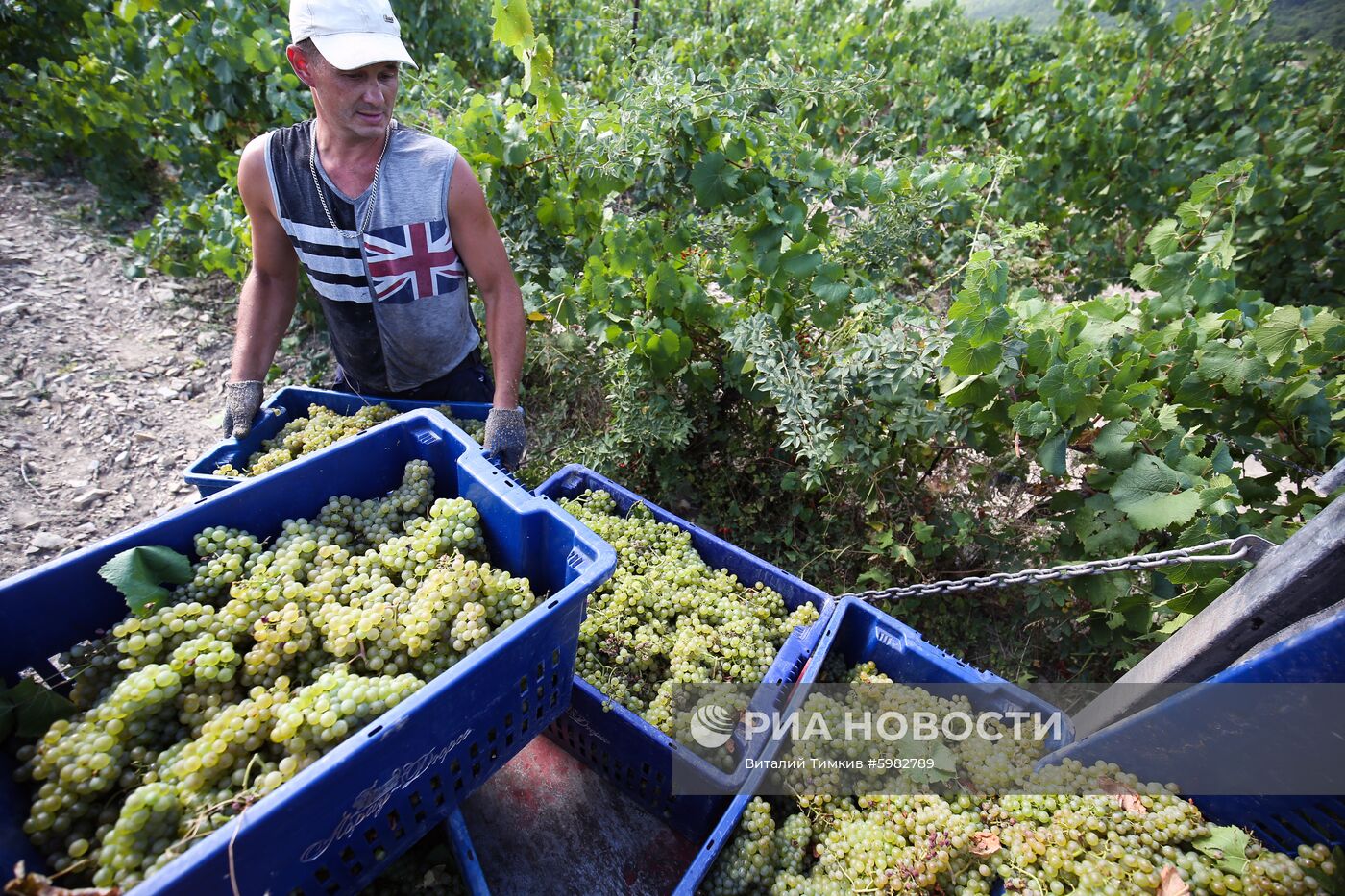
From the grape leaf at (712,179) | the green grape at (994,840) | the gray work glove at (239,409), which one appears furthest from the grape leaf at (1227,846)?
the gray work glove at (239,409)

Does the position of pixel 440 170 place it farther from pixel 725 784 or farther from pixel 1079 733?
pixel 1079 733

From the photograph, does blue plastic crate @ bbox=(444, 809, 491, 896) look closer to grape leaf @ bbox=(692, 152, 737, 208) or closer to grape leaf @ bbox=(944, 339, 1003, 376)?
grape leaf @ bbox=(944, 339, 1003, 376)

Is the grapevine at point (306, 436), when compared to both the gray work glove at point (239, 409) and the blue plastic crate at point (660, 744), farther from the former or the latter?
the blue plastic crate at point (660, 744)

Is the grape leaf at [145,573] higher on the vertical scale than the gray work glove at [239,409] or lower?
higher

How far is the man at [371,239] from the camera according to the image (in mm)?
2027

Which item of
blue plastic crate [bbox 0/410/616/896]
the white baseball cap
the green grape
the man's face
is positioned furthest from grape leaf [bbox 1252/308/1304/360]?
the man's face

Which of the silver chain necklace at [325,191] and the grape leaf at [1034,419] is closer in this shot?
the grape leaf at [1034,419]

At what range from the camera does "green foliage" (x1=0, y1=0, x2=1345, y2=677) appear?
211 centimetres

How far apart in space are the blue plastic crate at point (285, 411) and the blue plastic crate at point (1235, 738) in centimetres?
222

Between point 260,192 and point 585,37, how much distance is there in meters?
7.42

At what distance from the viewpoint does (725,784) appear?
167cm

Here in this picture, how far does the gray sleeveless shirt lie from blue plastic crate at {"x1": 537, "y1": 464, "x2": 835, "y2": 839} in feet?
4.83

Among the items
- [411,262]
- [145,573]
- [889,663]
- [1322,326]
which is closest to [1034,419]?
[889,663]

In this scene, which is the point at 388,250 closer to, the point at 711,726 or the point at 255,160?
the point at 255,160
